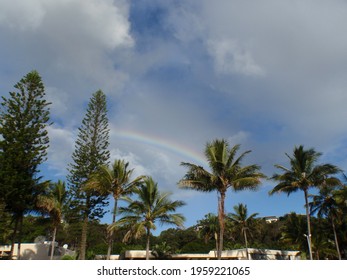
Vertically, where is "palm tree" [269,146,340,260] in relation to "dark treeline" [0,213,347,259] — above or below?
above

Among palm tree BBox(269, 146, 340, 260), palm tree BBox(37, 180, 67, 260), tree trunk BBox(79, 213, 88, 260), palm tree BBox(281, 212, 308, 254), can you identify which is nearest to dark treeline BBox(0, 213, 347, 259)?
palm tree BBox(281, 212, 308, 254)

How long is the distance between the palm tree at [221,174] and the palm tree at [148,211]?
117 inches

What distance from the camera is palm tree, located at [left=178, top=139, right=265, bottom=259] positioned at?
17.3m

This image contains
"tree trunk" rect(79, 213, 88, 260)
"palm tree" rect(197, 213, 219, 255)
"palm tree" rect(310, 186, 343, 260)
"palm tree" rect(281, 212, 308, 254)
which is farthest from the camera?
"palm tree" rect(197, 213, 219, 255)

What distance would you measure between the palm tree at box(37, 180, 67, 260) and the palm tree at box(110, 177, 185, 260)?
773 centimetres

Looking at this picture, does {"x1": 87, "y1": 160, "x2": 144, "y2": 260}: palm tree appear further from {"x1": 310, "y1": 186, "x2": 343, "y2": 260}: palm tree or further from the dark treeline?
{"x1": 310, "y1": 186, "x2": 343, "y2": 260}: palm tree

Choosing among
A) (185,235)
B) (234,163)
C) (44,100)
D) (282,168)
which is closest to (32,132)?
(44,100)

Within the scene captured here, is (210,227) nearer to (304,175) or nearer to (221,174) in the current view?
(304,175)

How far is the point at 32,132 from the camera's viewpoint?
24391mm
